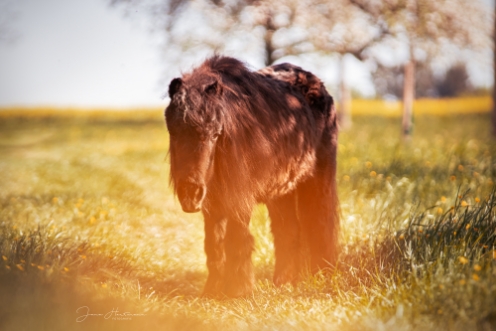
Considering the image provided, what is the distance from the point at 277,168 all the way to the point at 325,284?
39.8 inches

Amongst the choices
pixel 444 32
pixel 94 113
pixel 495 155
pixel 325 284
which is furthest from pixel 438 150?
pixel 94 113

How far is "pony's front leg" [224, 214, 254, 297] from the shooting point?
133 inches

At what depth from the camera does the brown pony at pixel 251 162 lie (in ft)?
9.27

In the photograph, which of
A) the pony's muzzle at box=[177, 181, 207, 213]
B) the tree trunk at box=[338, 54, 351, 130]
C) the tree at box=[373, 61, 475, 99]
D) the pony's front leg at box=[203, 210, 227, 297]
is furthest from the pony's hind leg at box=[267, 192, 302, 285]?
the tree at box=[373, 61, 475, 99]

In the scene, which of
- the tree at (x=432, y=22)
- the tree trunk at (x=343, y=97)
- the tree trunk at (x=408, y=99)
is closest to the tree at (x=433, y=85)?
the tree trunk at (x=343, y=97)

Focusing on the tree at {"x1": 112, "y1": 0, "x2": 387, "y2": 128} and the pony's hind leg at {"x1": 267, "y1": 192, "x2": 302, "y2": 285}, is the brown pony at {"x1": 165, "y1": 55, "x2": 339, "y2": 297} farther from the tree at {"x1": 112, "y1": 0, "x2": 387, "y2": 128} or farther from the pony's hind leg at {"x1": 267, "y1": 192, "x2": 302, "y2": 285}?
the tree at {"x1": 112, "y1": 0, "x2": 387, "y2": 128}

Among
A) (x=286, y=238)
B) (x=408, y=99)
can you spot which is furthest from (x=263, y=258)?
(x=408, y=99)

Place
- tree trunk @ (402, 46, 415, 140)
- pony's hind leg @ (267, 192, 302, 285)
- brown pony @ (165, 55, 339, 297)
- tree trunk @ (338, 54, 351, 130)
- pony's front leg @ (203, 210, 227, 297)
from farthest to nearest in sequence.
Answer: tree trunk @ (338, 54, 351, 130) → tree trunk @ (402, 46, 415, 140) → pony's hind leg @ (267, 192, 302, 285) → pony's front leg @ (203, 210, 227, 297) → brown pony @ (165, 55, 339, 297)

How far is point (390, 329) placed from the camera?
2459 millimetres

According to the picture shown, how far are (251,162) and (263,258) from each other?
63.0 inches

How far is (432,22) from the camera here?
798 centimetres

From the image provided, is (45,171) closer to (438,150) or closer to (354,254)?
(354,254)

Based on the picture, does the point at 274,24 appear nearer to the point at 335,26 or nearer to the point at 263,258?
the point at 335,26

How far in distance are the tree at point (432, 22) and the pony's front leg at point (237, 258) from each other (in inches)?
221
